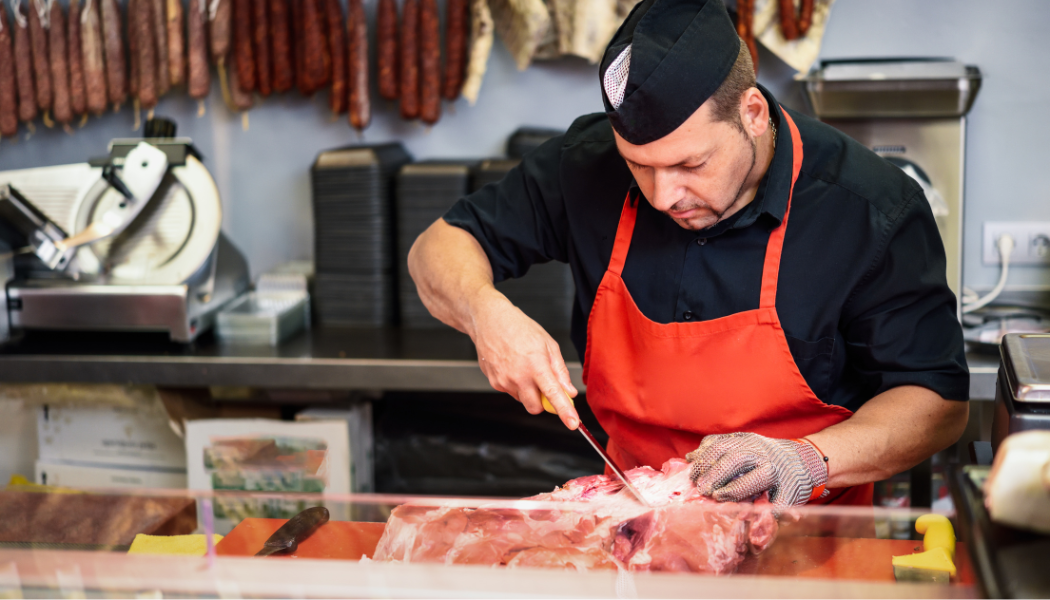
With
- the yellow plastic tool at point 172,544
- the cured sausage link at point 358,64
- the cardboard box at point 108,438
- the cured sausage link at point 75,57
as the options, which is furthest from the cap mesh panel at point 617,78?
the cured sausage link at point 75,57

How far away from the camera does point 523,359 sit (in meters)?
1.55

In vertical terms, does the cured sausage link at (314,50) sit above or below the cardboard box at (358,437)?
above

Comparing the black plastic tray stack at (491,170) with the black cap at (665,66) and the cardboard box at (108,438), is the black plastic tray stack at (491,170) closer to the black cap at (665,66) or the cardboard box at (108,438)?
the cardboard box at (108,438)

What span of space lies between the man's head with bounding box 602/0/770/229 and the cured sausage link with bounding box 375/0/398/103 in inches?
Answer: 76.1

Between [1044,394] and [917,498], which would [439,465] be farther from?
[1044,394]

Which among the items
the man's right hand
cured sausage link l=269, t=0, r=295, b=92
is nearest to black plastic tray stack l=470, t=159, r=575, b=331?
cured sausage link l=269, t=0, r=295, b=92

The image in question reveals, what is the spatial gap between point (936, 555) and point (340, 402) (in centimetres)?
221

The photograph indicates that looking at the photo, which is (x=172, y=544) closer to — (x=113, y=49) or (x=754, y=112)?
(x=754, y=112)

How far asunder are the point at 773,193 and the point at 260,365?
5.89 feet

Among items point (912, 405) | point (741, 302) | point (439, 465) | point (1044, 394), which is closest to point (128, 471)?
point (439, 465)

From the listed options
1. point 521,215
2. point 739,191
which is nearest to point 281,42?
point 521,215

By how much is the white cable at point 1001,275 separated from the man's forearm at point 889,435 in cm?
171

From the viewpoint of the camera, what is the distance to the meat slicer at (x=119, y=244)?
9.38 feet

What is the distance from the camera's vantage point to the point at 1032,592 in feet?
2.65
